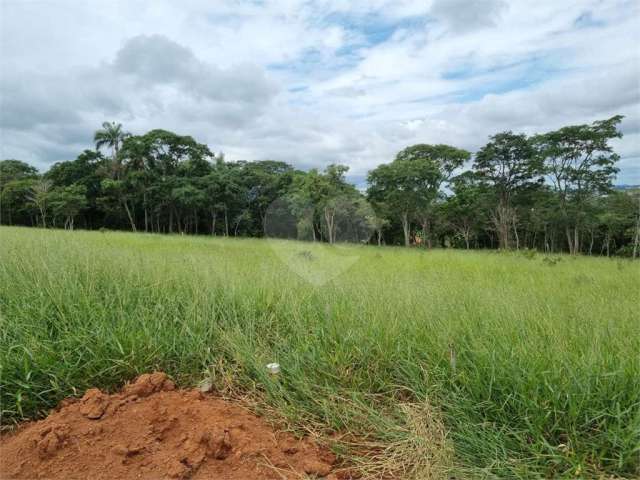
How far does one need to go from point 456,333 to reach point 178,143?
3385 cm

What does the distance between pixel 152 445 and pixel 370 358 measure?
1.40 meters

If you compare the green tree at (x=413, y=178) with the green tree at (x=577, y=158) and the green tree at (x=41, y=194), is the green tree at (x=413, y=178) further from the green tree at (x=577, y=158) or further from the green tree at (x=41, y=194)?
the green tree at (x=41, y=194)

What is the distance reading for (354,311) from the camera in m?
3.23

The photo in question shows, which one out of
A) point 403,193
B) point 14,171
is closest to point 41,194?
point 14,171

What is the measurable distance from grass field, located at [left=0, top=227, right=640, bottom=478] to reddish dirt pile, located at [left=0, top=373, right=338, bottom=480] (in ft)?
0.76

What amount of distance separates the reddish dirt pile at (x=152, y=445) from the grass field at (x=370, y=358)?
0.76ft

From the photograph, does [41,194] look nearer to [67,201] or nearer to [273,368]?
[67,201]

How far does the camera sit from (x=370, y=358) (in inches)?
106

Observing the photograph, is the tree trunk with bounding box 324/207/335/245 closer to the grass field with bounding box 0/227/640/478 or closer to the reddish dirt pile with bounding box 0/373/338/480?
the grass field with bounding box 0/227/640/478

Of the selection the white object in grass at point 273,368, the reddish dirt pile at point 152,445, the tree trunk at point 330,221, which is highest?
the tree trunk at point 330,221

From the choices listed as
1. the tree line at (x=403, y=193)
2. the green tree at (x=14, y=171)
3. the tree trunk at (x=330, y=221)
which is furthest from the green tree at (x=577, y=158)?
the green tree at (x=14, y=171)

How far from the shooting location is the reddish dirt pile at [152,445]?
74.5 inches

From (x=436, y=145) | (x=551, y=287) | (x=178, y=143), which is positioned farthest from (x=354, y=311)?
(x=178, y=143)

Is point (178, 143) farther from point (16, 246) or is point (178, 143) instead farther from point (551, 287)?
point (551, 287)
